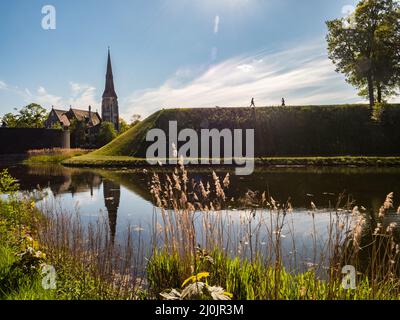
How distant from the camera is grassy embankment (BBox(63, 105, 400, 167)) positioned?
4703 centimetres

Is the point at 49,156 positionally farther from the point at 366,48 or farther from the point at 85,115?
the point at 85,115

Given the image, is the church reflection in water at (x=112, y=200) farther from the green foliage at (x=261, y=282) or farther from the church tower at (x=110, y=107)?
the church tower at (x=110, y=107)

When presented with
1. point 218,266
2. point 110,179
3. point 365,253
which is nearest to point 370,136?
point 110,179

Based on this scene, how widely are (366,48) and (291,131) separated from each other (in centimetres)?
1466

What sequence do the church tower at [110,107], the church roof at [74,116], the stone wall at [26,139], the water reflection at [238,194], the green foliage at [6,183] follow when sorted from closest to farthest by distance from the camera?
the green foliage at [6,183]
the water reflection at [238,194]
the stone wall at [26,139]
the church roof at [74,116]
the church tower at [110,107]

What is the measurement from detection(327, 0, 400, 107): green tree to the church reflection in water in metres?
37.6

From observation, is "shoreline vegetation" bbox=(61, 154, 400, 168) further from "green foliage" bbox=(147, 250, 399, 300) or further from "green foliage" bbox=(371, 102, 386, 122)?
"green foliage" bbox=(147, 250, 399, 300)

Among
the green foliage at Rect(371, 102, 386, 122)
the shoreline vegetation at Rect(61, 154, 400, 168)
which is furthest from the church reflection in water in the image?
the green foliage at Rect(371, 102, 386, 122)

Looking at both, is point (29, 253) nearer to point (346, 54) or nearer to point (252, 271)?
point (252, 271)

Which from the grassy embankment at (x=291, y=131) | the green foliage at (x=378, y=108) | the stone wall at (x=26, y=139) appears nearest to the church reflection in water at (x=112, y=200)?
the grassy embankment at (x=291, y=131)

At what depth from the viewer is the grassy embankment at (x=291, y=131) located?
4703 centimetres

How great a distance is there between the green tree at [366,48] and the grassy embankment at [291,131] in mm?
4720
